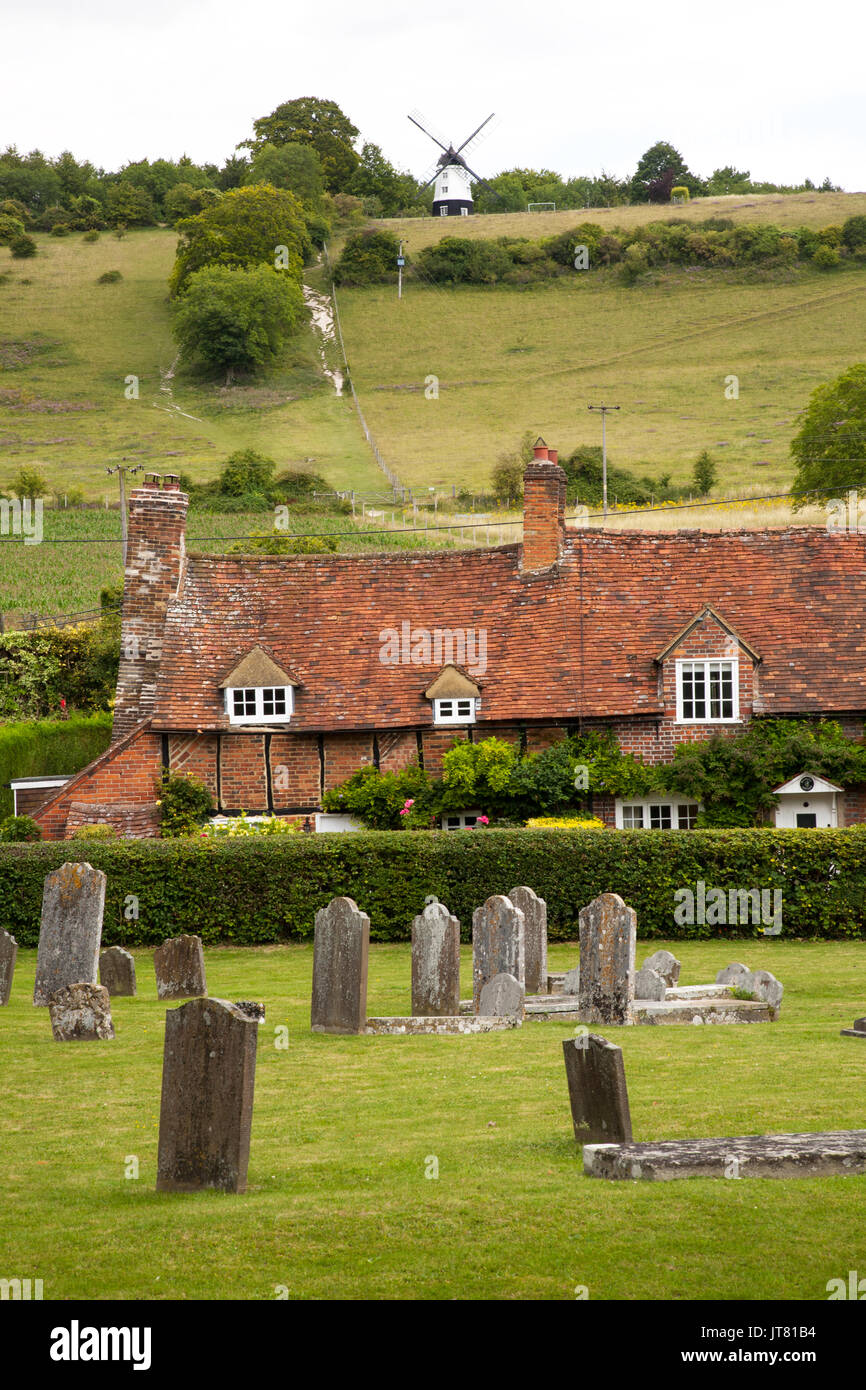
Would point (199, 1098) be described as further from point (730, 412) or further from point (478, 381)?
point (478, 381)

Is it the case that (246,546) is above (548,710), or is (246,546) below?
above

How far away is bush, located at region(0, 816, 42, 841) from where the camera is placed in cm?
3341

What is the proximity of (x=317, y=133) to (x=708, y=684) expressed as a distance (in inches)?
5930

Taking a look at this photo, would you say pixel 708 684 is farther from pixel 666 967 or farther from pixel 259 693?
pixel 666 967

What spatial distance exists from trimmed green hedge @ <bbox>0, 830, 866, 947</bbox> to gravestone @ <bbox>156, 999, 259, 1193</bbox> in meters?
18.6

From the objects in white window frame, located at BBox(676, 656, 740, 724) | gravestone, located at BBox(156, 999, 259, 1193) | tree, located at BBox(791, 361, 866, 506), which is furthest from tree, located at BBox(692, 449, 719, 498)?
gravestone, located at BBox(156, 999, 259, 1193)

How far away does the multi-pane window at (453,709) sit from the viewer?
1400 inches

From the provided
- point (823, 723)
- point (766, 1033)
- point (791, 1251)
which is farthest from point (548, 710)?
point (791, 1251)

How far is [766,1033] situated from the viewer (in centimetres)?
1706

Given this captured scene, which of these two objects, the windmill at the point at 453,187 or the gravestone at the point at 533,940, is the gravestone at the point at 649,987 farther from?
the windmill at the point at 453,187

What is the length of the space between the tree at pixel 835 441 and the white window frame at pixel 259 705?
36.2 m

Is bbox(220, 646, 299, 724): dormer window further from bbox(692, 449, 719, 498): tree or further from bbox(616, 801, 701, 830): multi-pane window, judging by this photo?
bbox(692, 449, 719, 498): tree

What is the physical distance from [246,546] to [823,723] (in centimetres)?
3695

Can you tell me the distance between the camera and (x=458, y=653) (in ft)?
123
